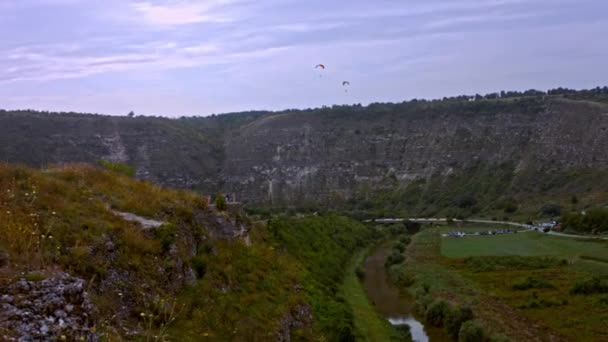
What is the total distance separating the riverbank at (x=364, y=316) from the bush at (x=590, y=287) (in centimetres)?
1152

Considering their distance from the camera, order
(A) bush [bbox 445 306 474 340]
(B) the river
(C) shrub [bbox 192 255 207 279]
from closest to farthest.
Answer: (C) shrub [bbox 192 255 207 279]
(A) bush [bbox 445 306 474 340]
(B) the river

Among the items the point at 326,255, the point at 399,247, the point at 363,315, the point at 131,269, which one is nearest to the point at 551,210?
the point at 399,247

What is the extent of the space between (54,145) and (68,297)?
78.8 metres

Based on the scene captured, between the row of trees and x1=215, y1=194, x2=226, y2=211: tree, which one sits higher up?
x1=215, y1=194, x2=226, y2=211: tree

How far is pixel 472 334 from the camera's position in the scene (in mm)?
26312

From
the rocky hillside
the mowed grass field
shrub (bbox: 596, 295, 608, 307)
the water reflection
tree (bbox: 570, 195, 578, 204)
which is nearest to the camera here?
the mowed grass field

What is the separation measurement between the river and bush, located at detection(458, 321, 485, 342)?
243cm

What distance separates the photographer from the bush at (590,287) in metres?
33.2

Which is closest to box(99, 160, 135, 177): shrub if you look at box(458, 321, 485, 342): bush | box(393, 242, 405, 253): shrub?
box(458, 321, 485, 342): bush

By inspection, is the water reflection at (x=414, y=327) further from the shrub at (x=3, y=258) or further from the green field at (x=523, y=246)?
the shrub at (x=3, y=258)

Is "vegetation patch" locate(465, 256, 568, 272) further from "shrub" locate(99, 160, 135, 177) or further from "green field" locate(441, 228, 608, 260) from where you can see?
"shrub" locate(99, 160, 135, 177)

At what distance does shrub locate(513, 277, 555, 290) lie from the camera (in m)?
36.8

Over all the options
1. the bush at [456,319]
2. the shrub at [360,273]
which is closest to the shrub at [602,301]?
the bush at [456,319]

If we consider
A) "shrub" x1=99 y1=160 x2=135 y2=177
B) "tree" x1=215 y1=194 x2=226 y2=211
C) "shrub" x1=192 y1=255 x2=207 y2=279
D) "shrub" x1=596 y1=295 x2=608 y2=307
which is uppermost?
"shrub" x1=99 y1=160 x2=135 y2=177
